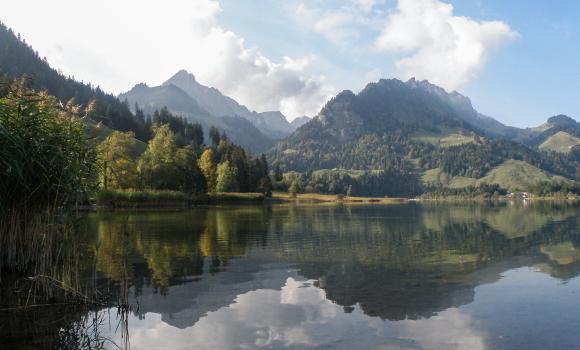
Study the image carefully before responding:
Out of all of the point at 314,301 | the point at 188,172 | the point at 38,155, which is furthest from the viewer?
the point at 188,172

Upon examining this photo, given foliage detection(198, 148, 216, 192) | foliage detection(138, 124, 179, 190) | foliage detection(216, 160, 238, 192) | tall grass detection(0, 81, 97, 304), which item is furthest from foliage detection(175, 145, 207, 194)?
tall grass detection(0, 81, 97, 304)

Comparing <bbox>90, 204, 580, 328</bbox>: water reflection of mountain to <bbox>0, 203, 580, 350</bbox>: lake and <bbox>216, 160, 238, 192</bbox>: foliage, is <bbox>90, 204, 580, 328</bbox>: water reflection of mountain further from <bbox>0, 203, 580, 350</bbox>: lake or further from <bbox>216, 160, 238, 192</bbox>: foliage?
<bbox>216, 160, 238, 192</bbox>: foliage

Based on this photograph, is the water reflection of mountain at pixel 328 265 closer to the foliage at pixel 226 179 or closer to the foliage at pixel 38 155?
the foliage at pixel 38 155

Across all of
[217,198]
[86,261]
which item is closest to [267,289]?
[86,261]

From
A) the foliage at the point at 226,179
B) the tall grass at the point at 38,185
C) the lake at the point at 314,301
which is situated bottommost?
the lake at the point at 314,301

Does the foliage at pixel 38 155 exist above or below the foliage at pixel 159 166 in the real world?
below

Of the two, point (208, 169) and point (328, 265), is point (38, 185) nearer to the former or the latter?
point (328, 265)

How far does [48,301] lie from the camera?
655 inches

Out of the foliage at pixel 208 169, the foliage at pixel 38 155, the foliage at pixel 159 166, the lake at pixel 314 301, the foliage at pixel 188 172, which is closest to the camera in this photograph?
the lake at pixel 314 301

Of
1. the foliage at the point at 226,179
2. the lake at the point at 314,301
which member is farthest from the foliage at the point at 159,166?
the lake at the point at 314,301

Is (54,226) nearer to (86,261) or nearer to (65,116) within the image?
(65,116)

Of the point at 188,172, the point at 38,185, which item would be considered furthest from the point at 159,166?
the point at 38,185

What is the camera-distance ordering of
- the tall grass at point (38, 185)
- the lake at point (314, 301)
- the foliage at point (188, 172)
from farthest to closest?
the foliage at point (188, 172)
the tall grass at point (38, 185)
the lake at point (314, 301)

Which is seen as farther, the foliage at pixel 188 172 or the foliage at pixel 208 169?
the foliage at pixel 208 169
